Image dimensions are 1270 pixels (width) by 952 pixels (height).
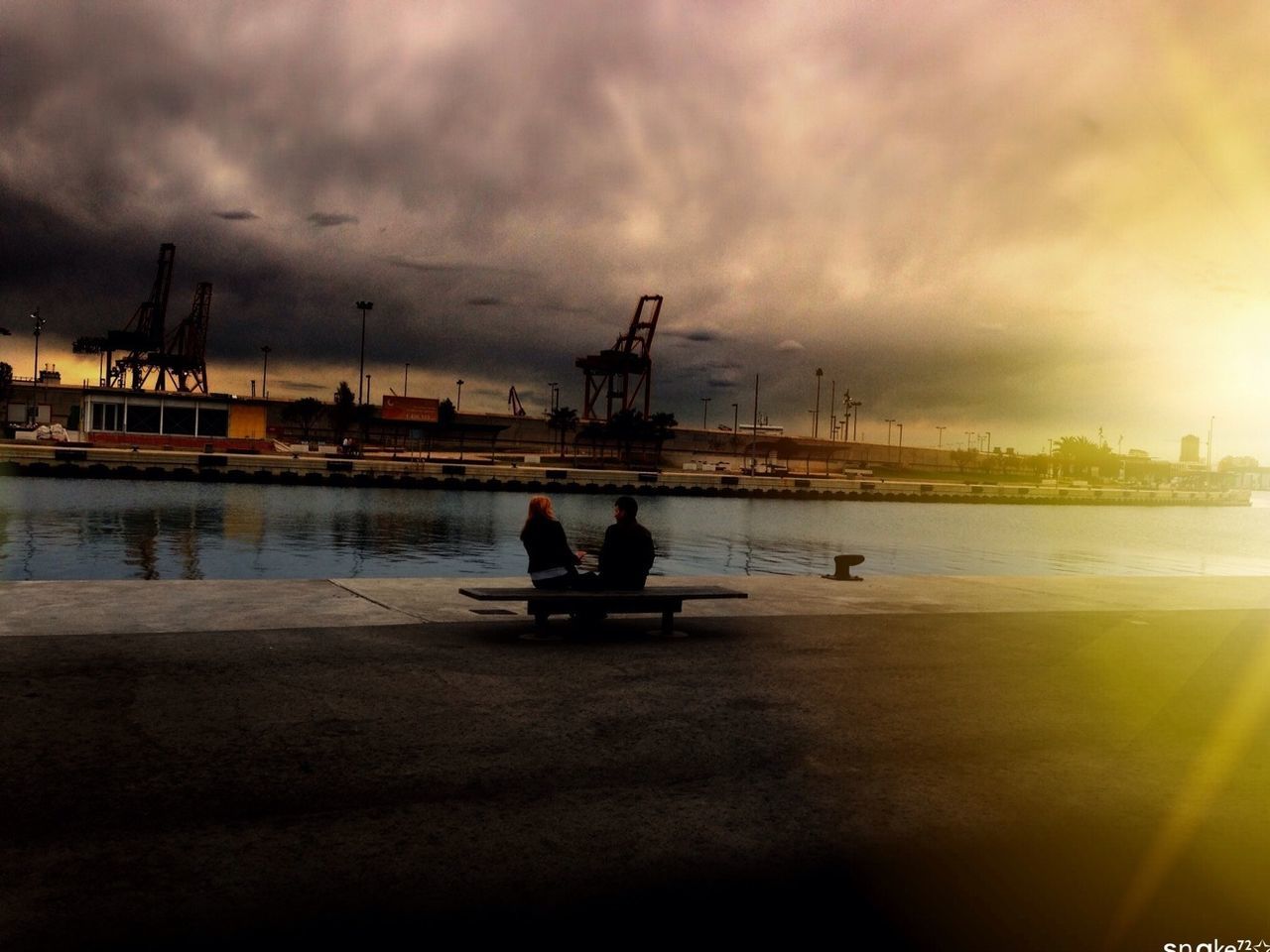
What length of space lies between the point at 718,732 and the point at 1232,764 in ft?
10.8

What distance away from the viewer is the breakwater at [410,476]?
209ft

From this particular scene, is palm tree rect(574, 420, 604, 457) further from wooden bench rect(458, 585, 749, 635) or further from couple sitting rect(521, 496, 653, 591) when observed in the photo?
wooden bench rect(458, 585, 749, 635)

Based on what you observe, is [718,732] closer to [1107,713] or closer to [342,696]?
[342,696]

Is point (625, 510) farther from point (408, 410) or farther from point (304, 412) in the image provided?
point (304, 412)

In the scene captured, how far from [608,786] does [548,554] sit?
15.6 ft

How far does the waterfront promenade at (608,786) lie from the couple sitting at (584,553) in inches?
23.8

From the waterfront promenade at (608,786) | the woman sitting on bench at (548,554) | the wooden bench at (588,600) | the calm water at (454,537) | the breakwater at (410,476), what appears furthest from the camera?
the breakwater at (410,476)

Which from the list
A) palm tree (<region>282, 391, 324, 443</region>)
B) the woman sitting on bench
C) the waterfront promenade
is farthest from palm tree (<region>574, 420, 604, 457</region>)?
the waterfront promenade

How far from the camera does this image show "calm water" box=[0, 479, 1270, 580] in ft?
92.0

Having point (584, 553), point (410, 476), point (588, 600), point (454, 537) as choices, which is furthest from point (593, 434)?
point (588, 600)

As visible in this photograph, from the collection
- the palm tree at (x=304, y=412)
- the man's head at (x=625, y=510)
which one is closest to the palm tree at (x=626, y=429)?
the palm tree at (x=304, y=412)

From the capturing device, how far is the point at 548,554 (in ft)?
32.3

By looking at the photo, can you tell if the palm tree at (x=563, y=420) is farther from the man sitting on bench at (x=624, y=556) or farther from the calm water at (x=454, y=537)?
the man sitting on bench at (x=624, y=556)

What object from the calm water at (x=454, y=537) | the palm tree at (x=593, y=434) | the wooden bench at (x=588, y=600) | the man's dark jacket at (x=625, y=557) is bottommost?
the calm water at (x=454, y=537)
